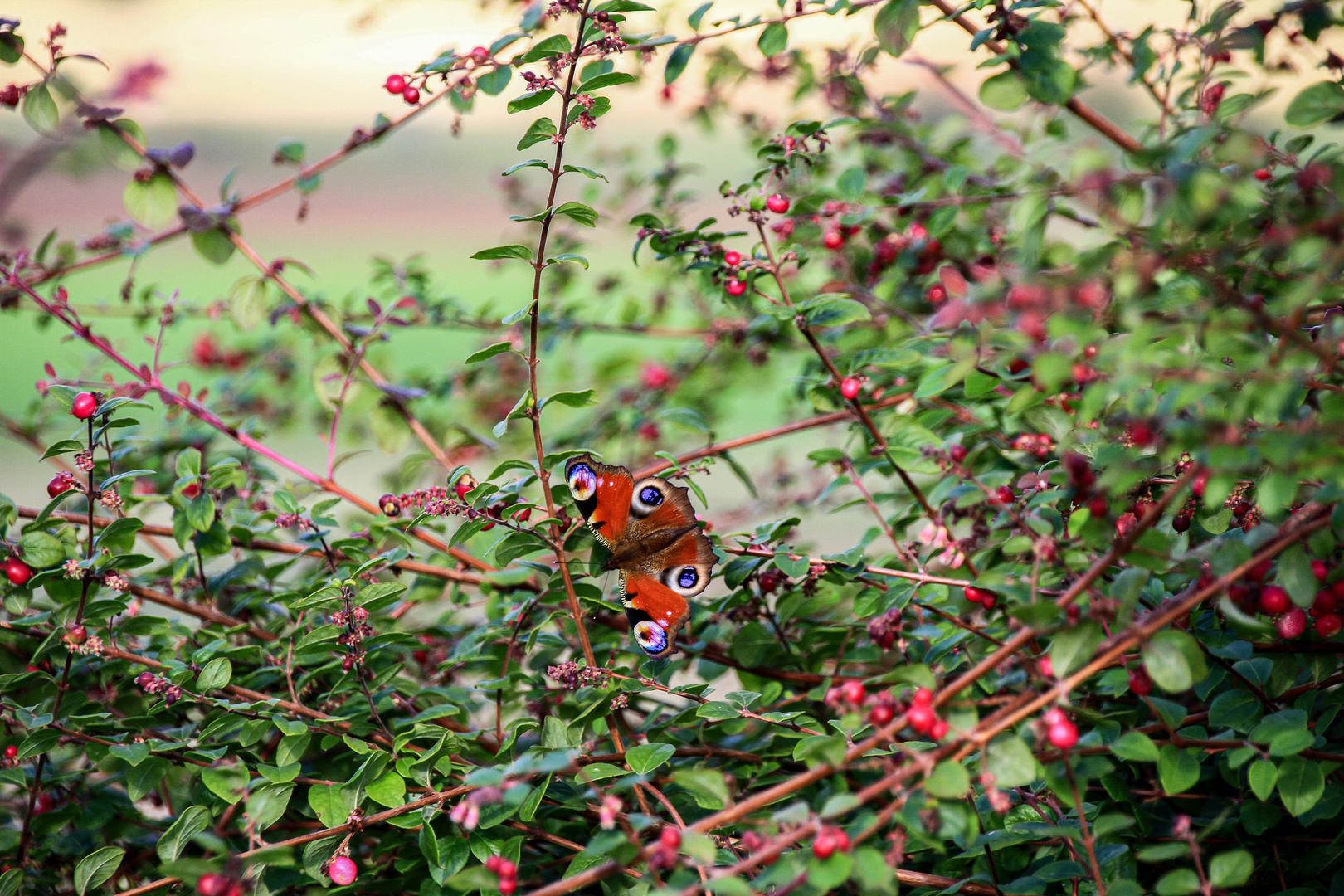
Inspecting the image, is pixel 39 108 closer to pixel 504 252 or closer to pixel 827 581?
pixel 504 252

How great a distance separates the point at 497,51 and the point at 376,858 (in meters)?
0.88

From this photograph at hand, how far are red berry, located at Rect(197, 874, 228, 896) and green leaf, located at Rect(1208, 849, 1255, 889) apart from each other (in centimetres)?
67

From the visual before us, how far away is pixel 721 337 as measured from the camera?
1.57m

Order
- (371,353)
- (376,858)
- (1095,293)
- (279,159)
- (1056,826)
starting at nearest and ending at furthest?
(1095,293) < (1056,826) < (376,858) < (279,159) < (371,353)

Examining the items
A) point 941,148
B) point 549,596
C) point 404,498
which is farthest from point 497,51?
point 941,148

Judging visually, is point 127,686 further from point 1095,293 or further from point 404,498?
point 1095,293

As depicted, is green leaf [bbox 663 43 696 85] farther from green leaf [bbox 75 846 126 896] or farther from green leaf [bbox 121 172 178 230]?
green leaf [bbox 75 846 126 896]

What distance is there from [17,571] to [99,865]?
33 cm

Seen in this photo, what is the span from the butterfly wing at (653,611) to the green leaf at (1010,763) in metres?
0.41

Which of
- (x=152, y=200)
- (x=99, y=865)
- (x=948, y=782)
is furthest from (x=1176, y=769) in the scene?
(x=152, y=200)

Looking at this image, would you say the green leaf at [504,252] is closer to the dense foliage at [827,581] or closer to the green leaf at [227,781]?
the dense foliage at [827,581]

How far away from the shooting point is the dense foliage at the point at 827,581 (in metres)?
0.61

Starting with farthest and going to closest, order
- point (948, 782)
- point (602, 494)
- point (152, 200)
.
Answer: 1. point (152, 200)
2. point (602, 494)
3. point (948, 782)

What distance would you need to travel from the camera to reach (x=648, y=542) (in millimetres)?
1086
